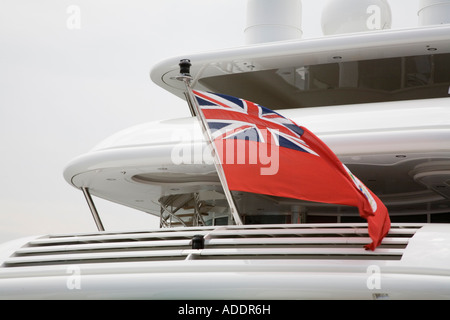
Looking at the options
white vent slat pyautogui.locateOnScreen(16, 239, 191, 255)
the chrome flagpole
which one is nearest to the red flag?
the chrome flagpole

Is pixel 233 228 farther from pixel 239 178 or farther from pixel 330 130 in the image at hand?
pixel 330 130

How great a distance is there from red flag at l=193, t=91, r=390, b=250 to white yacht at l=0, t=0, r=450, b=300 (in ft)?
1.32

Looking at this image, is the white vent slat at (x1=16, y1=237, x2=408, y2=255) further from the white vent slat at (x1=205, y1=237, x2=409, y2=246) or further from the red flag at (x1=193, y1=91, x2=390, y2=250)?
the red flag at (x1=193, y1=91, x2=390, y2=250)

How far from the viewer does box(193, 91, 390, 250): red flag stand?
17.7 feet

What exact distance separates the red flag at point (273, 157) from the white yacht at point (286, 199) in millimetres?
402

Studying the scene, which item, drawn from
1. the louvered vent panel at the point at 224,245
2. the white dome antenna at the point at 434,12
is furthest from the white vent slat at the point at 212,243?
the white dome antenna at the point at 434,12

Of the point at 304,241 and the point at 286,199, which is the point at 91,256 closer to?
the point at 304,241

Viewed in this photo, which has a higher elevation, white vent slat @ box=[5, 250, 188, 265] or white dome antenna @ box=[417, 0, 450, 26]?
white dome antenna @ box=[417, 0, 450, 26]

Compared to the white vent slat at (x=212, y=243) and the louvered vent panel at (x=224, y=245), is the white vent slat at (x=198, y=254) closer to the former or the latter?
the louvered vent panel at (x=224, y=245)

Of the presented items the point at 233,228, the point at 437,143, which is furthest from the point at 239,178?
the point at 437,143

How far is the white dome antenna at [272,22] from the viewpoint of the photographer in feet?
30.7

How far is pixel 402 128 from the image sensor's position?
626 centimetres

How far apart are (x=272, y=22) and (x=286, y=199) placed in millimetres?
2777
